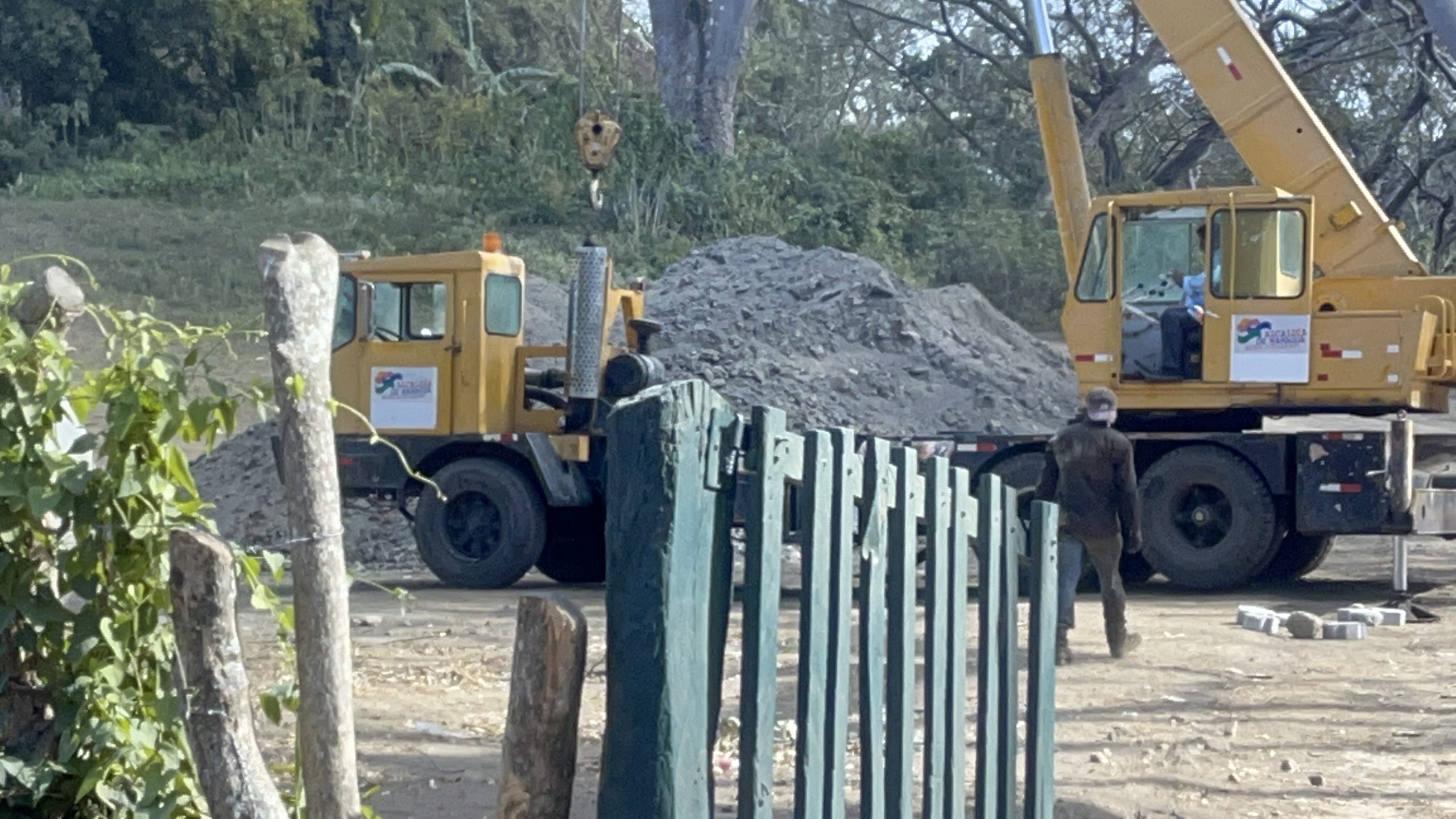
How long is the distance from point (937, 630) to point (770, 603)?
1.05m

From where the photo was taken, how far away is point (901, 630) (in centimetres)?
393

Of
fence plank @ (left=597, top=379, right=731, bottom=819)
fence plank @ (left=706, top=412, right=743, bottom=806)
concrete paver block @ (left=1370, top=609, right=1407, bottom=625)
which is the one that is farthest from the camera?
concrete paver block @ (left=1370, top=609, right=1407, bottom=625)

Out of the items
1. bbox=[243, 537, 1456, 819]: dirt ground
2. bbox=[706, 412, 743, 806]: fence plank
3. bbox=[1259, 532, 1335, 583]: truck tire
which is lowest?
bbox=[243, 537, 1456, 819]: dirt ground

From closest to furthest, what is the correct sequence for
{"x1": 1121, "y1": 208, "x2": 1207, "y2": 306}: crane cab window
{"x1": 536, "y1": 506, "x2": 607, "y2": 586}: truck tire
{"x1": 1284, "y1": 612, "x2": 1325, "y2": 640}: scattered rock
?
{"x1": 1284, "y1": 612, "x2": 1325, "y2": 640}: scattered rock < {"x1": 1121, "y1": 208, "x2": 1207, "y2": 306}: crane cab window < {"x1": 536, "y1": 506, "x2": 607, "y2": 586}: truck tire

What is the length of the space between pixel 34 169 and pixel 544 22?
12.2 meters

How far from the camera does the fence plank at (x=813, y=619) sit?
339 centimetres

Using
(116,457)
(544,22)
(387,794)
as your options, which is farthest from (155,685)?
(544,22)

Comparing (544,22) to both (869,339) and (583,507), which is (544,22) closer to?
(869,339)

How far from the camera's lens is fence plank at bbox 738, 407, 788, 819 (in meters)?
3.22

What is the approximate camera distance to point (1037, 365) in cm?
2642

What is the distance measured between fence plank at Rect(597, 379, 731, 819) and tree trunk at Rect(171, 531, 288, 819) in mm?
943

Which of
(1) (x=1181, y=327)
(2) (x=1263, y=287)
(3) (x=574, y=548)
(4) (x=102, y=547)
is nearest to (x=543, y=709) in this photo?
(4) (x=102, y=547)

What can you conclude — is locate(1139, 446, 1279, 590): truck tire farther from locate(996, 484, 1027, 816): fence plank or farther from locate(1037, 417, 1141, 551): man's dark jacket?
locate(996, 484, 1027, 816): fence plank

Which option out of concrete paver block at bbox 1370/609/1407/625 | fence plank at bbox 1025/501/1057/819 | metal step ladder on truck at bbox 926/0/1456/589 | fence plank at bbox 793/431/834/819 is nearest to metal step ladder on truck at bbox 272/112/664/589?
metal step ladder on truck at bbox 926/0/1456/589
